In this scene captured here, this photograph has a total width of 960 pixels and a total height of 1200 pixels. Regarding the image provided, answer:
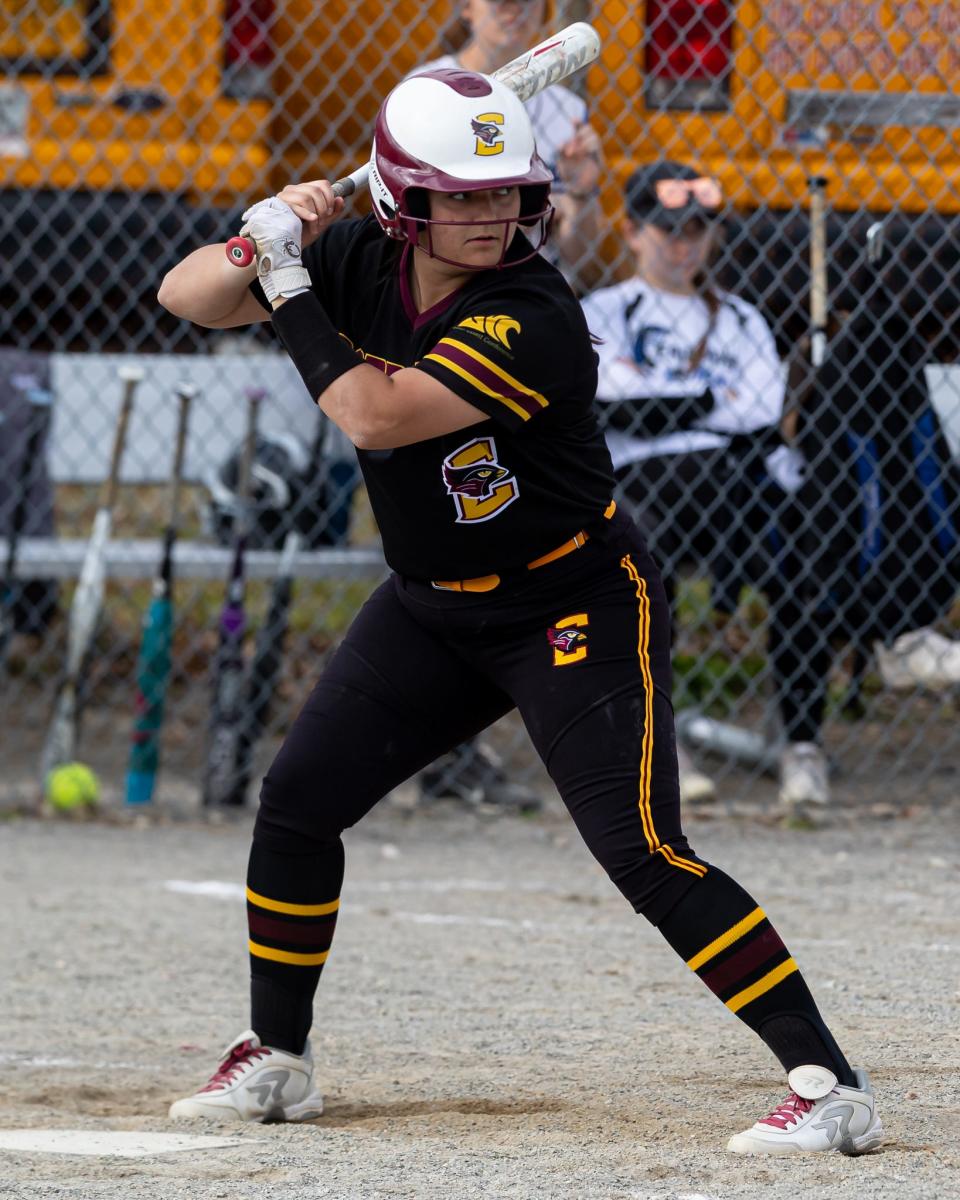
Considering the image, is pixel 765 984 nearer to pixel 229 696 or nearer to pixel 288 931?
pixel 288 931

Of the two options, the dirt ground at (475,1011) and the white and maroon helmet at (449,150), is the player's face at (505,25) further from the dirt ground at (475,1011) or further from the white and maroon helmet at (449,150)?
the white and maroon helmet at (449,150)

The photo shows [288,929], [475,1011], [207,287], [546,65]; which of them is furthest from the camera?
[475,1011]

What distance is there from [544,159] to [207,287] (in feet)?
8.21

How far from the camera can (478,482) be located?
3146 mm

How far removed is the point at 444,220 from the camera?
3070 millimetres

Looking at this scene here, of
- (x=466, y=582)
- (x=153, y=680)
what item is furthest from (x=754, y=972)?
(x=153, y=680)

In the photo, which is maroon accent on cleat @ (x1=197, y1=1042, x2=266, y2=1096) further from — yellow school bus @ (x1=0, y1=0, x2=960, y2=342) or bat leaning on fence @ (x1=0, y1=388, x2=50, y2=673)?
yellow school bus @ (x1=0, y1=0, x2=960, y2=342)

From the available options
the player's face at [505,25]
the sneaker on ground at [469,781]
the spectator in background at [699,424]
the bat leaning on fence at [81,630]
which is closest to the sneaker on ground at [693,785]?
the spectator in background at [699,424]

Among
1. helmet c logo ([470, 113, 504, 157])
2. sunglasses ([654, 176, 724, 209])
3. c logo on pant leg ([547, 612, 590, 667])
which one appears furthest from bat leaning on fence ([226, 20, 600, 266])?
sunglasses ([654, 176, 724, 209])

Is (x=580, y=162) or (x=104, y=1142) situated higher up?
(x=580, y=162)

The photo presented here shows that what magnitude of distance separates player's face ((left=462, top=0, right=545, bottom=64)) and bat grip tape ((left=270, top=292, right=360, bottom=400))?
9.37 ft

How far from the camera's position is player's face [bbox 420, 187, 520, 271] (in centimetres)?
307

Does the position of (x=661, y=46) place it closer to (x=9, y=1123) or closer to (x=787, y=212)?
(x=787, y=212)

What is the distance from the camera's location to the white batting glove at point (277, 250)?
3.10m
